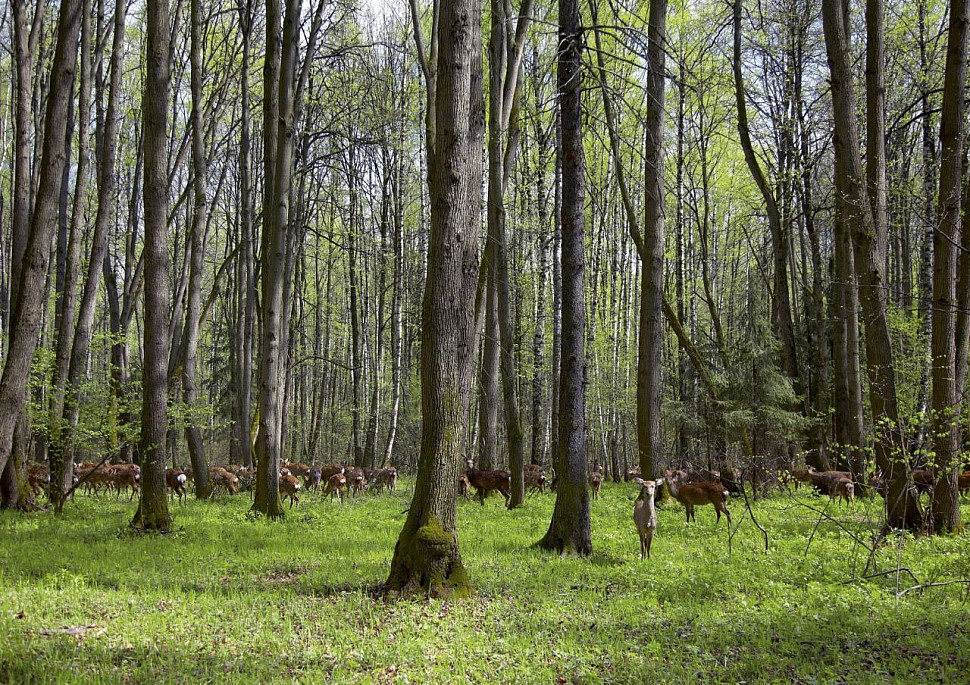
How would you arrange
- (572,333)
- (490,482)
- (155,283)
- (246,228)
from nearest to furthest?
1. (572,333)
2. (155,283)
3. (490,482)
4. (246,228)

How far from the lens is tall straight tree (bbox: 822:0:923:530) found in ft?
30.8

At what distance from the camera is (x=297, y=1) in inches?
480

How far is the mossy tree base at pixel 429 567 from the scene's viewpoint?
628cm

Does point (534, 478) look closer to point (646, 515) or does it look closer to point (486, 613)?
point (646, 515)

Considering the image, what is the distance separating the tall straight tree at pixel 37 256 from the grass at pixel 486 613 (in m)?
1.73

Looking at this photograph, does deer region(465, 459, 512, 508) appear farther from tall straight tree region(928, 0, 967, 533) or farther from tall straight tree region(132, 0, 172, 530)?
tall straight tree region(928, 0, 967, 533)

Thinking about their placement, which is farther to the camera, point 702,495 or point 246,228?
point 246,228

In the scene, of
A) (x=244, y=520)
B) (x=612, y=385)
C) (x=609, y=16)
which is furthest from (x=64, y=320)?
(x=612, y=385)

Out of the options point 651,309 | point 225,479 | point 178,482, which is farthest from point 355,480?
point 651,309

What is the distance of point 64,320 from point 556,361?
43.3 ft

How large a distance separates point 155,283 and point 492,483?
8.35m

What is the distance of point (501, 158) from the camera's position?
1305 cm

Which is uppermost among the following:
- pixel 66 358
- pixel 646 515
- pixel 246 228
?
pixel 246 228

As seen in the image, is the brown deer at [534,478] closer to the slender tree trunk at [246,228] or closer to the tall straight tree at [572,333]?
the slender tree trunk at [246,228]
